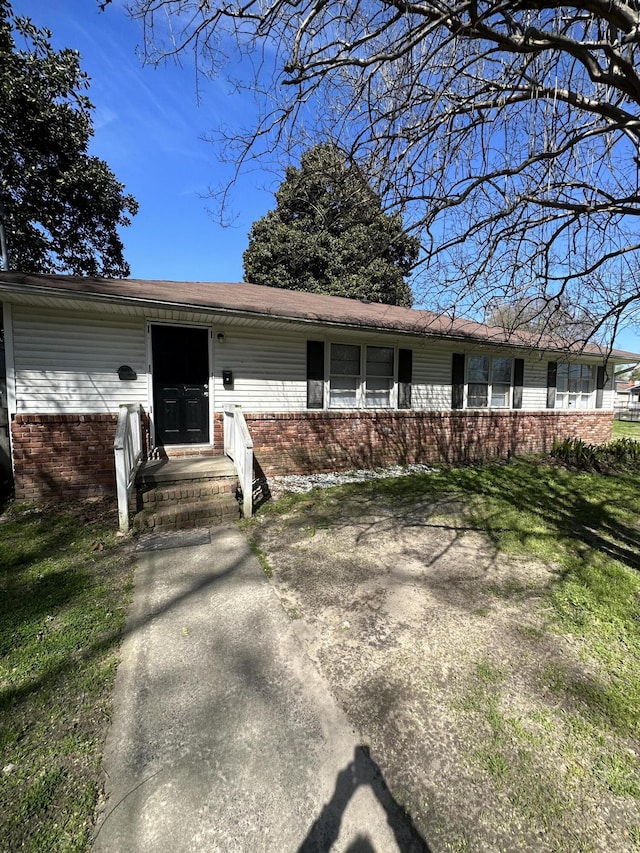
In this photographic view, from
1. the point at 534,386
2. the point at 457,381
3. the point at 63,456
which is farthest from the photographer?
the point at 534,386

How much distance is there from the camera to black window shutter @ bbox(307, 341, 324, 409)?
7.63 meters

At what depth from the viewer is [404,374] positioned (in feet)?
28.2

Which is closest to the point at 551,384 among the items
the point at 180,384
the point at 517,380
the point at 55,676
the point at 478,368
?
the point at 517,380

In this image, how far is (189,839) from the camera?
148 centimetres

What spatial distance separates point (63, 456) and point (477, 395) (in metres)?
9.22

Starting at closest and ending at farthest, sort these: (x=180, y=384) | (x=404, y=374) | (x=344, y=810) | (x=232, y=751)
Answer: (x=344, y=810)
(x=232, y=751)
(x=180, y=384)
(x=404, y=374)

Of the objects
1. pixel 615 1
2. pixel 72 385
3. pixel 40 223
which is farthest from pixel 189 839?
pixel 40 223

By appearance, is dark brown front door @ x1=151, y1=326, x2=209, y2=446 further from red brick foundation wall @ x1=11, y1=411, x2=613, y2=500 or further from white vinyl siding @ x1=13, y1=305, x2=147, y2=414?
red brick foundation wall @ x1=11, y1=411, x2=613, y2=500

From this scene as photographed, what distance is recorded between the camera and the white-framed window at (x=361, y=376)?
8086mm

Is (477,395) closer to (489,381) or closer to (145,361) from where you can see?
(489,381)

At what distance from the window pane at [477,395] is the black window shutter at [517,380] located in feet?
3.25

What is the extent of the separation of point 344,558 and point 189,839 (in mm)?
2654

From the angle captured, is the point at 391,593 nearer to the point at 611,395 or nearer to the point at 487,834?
the point at 487,834

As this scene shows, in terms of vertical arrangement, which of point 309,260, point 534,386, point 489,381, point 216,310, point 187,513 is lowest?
point 187,513
